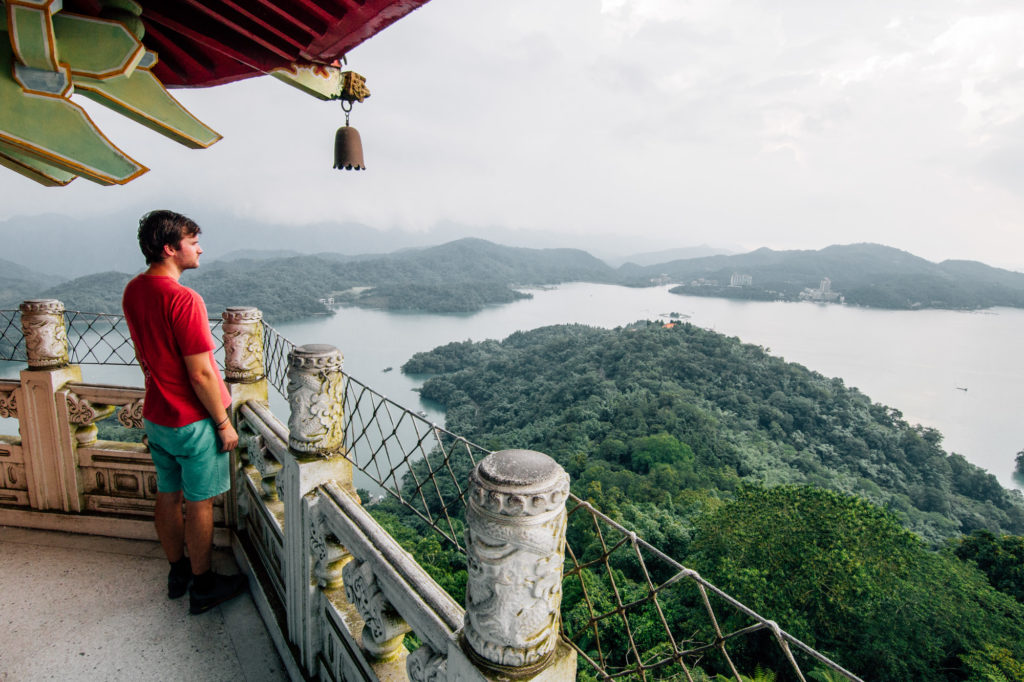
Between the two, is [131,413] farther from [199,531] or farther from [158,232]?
[158,232]

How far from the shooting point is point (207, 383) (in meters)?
1.81

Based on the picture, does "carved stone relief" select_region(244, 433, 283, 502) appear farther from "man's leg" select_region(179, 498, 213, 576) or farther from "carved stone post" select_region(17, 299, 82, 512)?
"carved stone post" select_region(17, 299, 82, 512)

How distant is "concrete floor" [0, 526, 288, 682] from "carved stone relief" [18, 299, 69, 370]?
92 cm

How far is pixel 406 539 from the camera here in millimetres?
14781

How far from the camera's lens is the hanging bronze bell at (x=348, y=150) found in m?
3.69

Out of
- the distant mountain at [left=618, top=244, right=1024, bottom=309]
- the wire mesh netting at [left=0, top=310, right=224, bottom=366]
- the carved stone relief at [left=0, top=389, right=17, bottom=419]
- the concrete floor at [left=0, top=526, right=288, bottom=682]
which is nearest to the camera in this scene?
the concrete floor at [left=0, top=526, right=288, bottom=682]

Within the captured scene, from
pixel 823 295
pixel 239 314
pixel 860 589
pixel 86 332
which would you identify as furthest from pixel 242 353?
pixel 823 295

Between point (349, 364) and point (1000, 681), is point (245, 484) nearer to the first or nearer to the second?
point (1000, 681)

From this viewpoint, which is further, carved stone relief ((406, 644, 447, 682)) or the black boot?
the black boot

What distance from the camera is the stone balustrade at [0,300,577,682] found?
3.01 feet

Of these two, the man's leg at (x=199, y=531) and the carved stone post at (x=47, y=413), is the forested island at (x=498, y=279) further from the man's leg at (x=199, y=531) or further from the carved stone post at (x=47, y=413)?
the man's leg at (x=199, y=531)

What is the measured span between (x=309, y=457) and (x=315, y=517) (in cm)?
20

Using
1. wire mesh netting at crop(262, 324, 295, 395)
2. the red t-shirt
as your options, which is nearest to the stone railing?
wire mesh netting at crop(262, 324, 295, 395)

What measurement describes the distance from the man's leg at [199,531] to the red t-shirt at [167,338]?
394mm
